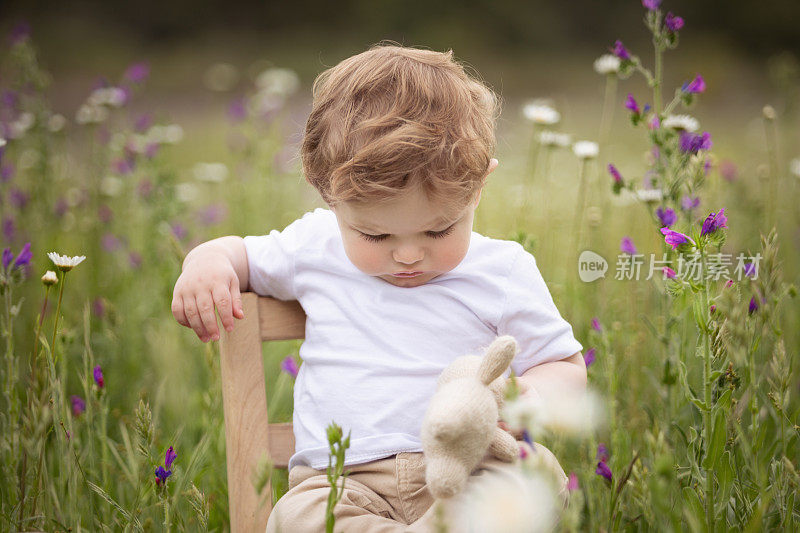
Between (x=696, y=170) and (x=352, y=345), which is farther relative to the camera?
(x=352, y=345)

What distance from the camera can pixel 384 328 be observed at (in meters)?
1.47

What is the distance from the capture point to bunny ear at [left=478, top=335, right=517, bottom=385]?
43.9 inches

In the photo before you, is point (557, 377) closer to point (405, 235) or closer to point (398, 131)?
point (405, 235)

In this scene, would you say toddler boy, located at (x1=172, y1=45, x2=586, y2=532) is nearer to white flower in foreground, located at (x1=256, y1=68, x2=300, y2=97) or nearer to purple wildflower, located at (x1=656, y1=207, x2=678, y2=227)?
purple wildflower, located at (x1=656, y1=207, x2=678, y2=227)

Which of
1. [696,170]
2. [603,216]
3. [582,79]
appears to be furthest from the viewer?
[582,79]

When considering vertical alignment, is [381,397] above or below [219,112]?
below

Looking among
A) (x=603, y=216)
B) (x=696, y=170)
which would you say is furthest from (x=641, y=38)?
(x=696, y=170)

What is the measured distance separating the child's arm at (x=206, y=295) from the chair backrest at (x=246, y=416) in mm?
38

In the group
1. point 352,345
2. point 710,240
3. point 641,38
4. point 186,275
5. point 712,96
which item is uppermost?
point 641,38

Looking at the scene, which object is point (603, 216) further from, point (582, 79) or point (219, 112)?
point (582, 79)

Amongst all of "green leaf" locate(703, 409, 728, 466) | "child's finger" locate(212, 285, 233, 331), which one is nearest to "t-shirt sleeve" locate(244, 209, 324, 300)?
"child's finger" locate(212, 285, 233, 331)

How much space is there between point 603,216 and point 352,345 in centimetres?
116

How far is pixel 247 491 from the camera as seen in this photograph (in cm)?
143

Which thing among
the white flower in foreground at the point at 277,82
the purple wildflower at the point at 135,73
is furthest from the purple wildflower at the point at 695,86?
the white flower in foreground at the point at 277,82
